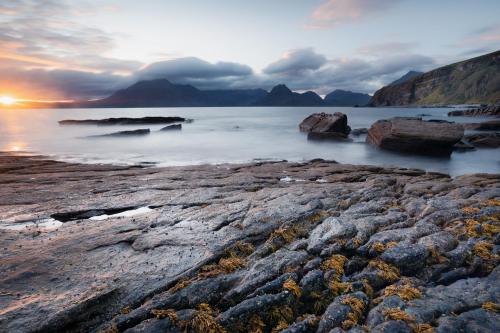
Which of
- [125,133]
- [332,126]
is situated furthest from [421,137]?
[125,133]

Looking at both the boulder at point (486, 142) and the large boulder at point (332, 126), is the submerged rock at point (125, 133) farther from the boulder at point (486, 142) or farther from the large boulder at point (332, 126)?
the boulder at point (486, 142)

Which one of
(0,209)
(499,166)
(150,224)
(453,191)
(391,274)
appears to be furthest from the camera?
(499,166)

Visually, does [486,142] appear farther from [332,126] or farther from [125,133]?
[125,133]

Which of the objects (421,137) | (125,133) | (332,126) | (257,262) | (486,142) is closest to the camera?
(257,262)

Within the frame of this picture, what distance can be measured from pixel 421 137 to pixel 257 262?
86.9 ft

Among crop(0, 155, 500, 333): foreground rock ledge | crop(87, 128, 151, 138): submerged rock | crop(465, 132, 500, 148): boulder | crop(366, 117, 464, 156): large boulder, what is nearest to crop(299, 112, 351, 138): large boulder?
crop(366, 117, 464, 156): large boulder

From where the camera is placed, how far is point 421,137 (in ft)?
95.7

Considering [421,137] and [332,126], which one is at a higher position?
[332,126]

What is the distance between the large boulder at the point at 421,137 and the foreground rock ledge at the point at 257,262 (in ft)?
56.3

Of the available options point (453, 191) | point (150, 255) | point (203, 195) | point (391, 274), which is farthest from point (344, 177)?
point (150, 255)

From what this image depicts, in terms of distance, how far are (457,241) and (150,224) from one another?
9.07 metres

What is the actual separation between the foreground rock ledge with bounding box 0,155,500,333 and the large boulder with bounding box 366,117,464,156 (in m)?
17.2

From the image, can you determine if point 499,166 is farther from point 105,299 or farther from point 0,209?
point 0,209

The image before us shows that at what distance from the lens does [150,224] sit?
34.9ft
